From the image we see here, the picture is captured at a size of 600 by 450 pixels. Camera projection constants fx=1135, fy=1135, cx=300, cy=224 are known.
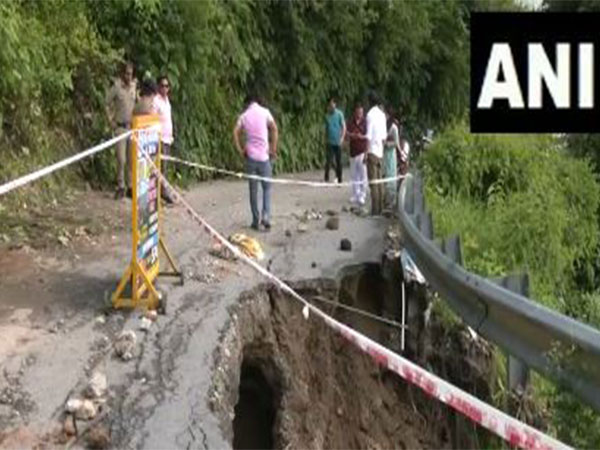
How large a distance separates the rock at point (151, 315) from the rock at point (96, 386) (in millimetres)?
1305

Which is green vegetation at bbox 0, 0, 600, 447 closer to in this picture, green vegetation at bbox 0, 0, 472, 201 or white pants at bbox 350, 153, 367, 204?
green vegetation at bbox 0, 0, 472, 201

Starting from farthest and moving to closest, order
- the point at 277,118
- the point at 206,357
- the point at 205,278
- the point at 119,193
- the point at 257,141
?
the point at 277,118, the point at 119,193, the point at 257,141, the point at 205,278, the point at 206,357

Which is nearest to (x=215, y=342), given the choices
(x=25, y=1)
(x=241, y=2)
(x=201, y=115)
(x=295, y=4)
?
(x=25, y=1)

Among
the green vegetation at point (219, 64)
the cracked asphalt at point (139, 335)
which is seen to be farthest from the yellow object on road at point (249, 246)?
the green vegetation at point (219, 64)

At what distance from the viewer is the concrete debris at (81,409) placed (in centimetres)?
706

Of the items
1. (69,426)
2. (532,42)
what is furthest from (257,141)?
(532,42)

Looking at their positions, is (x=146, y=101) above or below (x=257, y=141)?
above

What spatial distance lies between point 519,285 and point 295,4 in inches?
774

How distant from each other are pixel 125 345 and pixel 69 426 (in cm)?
133

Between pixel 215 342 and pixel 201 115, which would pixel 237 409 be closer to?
pixel 215 342

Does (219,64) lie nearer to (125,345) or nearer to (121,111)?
(121,111)

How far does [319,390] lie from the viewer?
431 inches

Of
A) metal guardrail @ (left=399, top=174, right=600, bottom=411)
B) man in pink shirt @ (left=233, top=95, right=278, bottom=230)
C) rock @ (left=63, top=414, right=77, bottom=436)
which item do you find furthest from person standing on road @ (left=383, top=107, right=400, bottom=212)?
rock @ (left=63, top=414, right=77, bottom=436)

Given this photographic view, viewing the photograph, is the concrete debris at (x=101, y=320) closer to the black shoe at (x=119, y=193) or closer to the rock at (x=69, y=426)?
the rock at (x=69, y=426)
